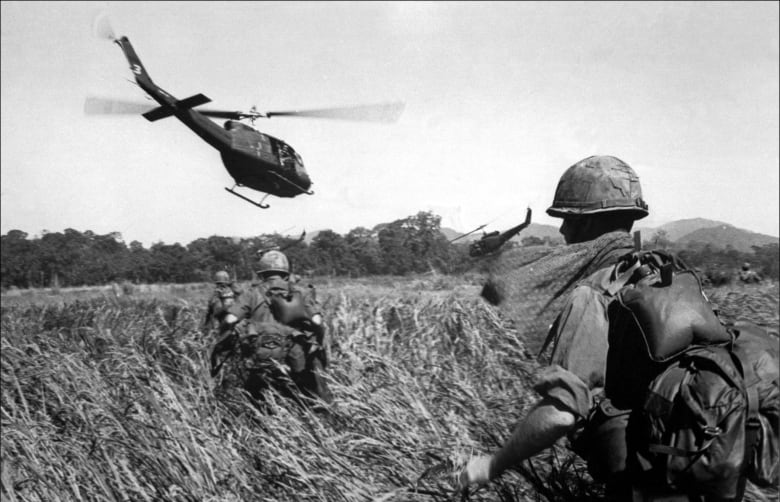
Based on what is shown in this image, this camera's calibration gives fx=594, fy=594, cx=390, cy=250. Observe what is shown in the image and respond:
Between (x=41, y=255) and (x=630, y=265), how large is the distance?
28.1 ft

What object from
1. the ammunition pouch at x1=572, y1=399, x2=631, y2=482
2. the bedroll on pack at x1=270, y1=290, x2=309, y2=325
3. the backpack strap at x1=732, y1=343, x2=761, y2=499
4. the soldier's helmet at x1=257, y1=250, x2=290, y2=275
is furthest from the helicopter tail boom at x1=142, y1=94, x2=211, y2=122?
the backpack strap at x1=732, y1=343, x2=761, y2=499

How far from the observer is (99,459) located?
312 centimetres

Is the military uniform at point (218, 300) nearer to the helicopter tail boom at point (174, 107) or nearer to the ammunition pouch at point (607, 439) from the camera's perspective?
the helicopter tail boom at point (174, 107)

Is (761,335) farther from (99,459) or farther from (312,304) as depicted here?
Result: (312,304)

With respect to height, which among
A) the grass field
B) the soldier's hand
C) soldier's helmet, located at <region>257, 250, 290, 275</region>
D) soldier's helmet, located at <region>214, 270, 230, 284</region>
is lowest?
the grass field

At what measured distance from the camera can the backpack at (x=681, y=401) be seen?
5.08ft

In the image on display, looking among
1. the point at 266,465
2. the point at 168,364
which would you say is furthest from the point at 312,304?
the point at 266,465

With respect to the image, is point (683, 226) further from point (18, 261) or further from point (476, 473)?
point (18, 261)

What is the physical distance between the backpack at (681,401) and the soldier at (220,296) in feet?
27.6

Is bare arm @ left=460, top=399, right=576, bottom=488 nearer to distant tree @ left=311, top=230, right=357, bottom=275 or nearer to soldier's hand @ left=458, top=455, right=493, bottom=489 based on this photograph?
soldier's hand @ left=458, top=455, right=493, bottom=489

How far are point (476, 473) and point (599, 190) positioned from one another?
1.11m

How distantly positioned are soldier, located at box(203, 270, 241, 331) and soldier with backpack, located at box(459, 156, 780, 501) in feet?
27.4

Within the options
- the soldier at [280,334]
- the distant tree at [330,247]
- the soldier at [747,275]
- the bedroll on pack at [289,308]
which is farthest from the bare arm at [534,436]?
the soldier at [747,275]

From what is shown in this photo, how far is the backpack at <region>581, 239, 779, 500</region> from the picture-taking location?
5.08 feet
